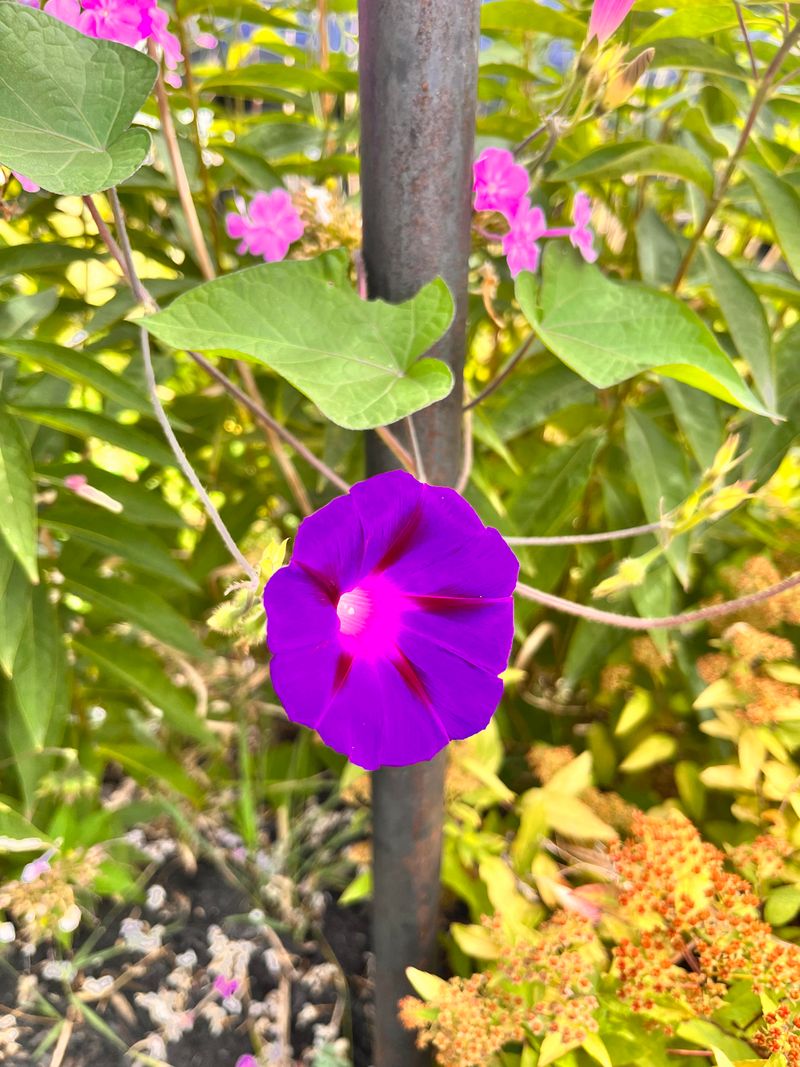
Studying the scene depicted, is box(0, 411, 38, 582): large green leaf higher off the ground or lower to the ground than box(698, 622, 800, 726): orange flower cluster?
higher

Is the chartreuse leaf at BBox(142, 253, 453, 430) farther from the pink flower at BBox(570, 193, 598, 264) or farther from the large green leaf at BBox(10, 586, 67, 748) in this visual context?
the large green leaf at BBox(10, 586, 67, 748)

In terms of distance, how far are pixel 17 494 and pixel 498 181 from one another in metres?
0.47

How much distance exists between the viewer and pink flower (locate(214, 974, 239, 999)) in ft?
3.45

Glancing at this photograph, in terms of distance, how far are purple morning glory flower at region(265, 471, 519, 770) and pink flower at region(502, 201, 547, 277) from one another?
255 mm

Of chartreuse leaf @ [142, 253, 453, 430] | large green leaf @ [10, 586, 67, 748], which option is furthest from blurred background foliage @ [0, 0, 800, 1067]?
chartreuse leaf @ [142, 253, 453, 430]

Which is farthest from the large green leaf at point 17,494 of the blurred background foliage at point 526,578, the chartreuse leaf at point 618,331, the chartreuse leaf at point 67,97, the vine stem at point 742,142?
the vine stem at point 742,142

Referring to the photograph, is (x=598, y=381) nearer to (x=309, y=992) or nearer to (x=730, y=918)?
(x=730, y=918)

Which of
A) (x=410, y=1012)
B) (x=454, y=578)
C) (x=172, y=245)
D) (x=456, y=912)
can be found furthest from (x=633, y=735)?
(x=172, y=245)

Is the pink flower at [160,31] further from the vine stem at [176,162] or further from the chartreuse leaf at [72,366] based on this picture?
the chartreuse leaf at [72,366]

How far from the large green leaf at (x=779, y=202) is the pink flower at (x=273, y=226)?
0.42 m

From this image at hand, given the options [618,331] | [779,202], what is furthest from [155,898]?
[779,202]

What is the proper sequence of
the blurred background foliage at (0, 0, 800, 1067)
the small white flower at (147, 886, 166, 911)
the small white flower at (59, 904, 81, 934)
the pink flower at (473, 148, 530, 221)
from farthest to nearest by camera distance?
the small white flower at (147, 886, 166, 911) → the small white flower at (59, 904, 81, 934) → the blurred background foliage at (0, 0, 800, 1067) → the pink flower at (473, 148, 530, 221)

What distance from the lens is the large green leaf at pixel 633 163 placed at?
27.4 inches

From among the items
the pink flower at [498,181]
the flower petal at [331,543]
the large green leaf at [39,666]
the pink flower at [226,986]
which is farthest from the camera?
the pink flower at [226,986]
